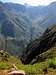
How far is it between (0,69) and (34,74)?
11.5ft

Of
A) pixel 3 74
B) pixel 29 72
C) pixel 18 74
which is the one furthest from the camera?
pixel 29 72

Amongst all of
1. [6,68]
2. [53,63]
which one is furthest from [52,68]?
[6,68]

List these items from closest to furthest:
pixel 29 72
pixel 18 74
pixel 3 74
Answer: pixel 18 74 → pixel 3 74 → pixel 29 72

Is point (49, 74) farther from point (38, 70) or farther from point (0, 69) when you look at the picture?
point (0, 69)

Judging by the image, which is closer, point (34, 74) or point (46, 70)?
point (34, 74)

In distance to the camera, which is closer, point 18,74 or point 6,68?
point 18,74

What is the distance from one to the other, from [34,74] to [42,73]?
1.04m

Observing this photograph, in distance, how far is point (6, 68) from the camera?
76.2 feet

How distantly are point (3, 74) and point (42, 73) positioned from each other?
12.1 ft

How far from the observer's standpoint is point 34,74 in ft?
70.7

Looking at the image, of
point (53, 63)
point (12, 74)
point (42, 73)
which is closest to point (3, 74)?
point (12, 74)

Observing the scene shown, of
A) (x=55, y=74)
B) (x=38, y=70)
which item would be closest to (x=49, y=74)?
(x=55, y=74)

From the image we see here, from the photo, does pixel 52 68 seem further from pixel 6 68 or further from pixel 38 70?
pixel 6 68

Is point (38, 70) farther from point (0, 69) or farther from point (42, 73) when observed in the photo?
point (0, 69)
